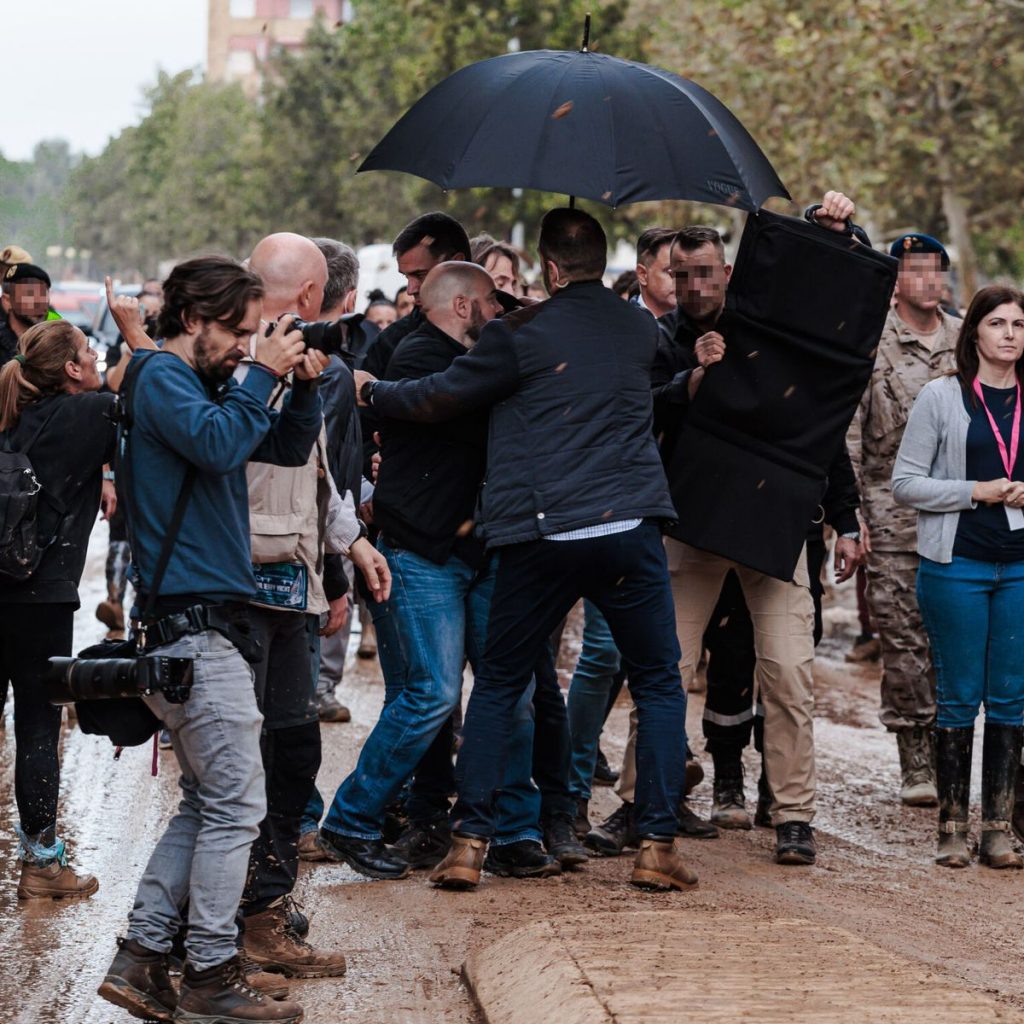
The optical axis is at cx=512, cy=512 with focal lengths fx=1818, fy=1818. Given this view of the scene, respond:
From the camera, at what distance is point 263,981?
17.5ft

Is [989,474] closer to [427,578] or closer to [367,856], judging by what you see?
[427,578]

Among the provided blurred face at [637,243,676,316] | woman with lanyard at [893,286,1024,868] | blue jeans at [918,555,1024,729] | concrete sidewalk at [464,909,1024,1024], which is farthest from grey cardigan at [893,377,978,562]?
concrete sidewalk at [464,909,1024,1024]

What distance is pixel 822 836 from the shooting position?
308 inches

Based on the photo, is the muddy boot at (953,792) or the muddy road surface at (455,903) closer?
the muddy road surface at (455,903)

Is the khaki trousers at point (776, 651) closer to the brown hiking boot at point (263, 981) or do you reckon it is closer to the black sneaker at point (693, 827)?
the black sneaker at point (693, 827)

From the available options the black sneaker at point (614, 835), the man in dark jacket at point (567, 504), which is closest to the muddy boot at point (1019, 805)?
the black sneaker at point (614, 835)

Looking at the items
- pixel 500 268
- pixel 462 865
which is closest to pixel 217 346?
pixel 462 865

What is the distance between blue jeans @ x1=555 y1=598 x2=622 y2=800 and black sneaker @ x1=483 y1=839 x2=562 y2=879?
668mm

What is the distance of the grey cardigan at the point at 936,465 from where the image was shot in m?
7.41

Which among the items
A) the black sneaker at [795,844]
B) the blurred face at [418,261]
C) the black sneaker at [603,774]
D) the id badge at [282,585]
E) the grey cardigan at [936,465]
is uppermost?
the blurred face at [418,261]

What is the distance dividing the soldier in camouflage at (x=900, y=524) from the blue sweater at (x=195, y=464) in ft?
13.7

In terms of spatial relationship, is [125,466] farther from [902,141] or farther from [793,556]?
[902,141]

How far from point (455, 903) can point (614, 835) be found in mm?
1093

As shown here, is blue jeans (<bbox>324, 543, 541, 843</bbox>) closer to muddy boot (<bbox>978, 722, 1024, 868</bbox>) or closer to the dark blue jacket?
the dark blue jacket
